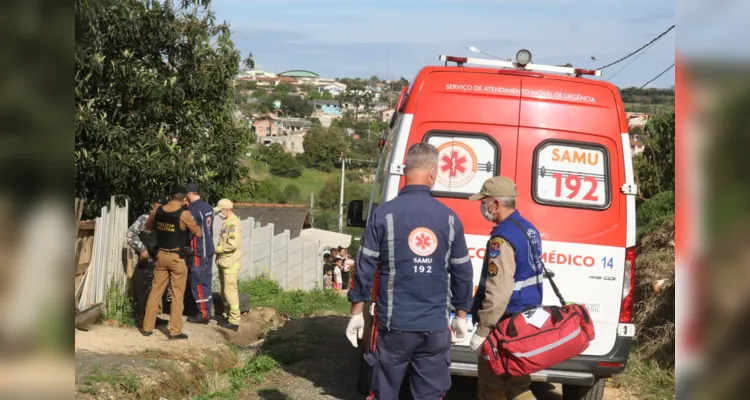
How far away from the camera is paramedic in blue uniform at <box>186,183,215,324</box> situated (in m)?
10.4

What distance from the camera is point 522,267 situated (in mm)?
5207

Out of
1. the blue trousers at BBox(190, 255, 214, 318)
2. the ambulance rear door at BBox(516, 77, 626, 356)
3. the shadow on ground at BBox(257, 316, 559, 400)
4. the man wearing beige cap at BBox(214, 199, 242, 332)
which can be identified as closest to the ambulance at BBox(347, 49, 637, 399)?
the ambulance rear door at BBox(516, 77, 626, 356)

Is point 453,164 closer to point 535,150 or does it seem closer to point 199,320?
point 535,150

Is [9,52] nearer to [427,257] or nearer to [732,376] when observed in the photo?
[732,376]

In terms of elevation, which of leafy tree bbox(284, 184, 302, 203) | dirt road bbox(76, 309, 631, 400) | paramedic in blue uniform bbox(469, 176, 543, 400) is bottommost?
leafy tree bbox(284, 184, 302, 203)

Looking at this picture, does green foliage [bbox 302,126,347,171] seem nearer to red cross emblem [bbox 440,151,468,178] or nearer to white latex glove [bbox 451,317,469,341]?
red cross emblem [bbox 440,151,468,178]

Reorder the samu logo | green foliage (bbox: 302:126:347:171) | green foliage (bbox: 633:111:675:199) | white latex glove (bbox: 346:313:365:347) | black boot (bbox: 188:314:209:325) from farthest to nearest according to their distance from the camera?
green foliage (bbox: 302:126:347:171) < green foliage (bbox: 633:111:675:199) < black boot (bbox: 188:314:209:325) < the samu logo < white latex glove (bbox: 346:313:365:347)

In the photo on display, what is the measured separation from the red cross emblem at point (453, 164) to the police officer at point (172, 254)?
4.05m

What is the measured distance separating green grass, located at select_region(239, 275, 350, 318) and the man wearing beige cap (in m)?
2.64

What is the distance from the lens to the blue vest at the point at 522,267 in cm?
519

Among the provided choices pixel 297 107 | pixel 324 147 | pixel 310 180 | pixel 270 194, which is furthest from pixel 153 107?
pixel 297 107

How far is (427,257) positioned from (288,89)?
14772cm

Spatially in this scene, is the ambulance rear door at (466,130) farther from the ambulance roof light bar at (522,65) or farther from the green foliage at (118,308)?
the green foliage at (118,308)

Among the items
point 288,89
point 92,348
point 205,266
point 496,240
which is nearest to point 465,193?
point 496,240
